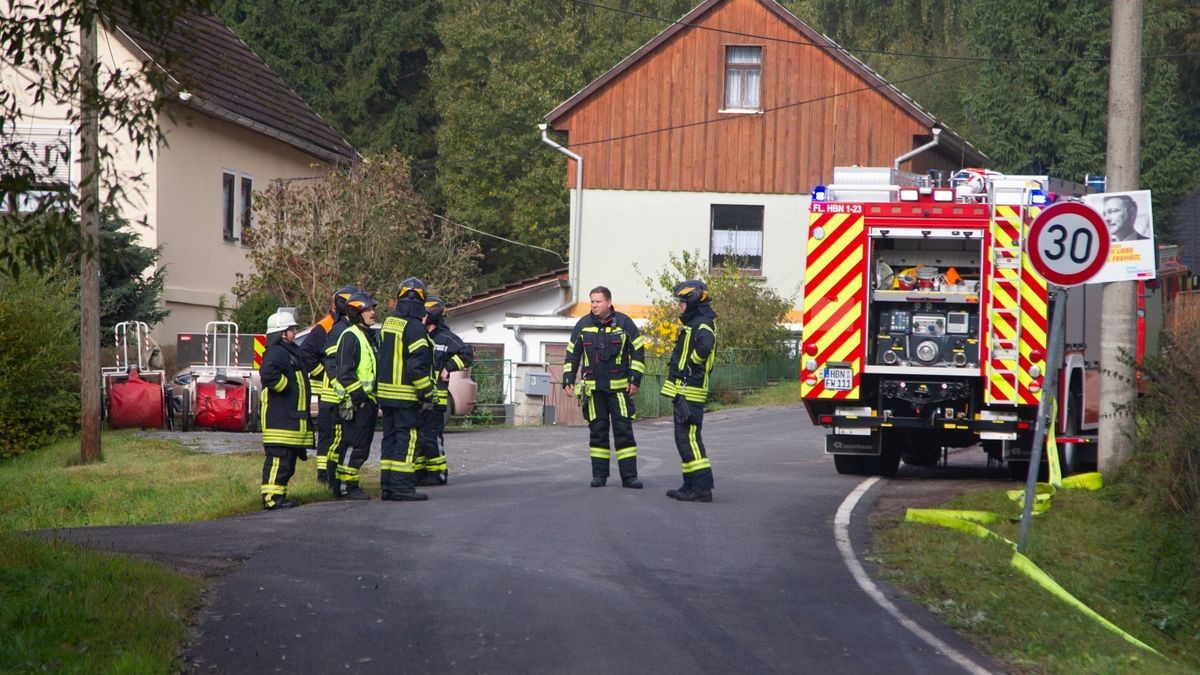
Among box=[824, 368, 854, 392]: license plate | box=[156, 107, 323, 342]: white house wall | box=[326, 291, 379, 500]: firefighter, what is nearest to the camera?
box=[326, 291, 379, 500]: firefighter

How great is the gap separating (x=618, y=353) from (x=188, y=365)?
1324cm

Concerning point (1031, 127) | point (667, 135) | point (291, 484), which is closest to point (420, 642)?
point (291, 484)

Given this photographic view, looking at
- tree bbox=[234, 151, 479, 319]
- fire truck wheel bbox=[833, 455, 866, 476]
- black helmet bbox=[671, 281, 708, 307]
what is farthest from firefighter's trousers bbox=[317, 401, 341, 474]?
tree bbox=[234, 151, 479, 319]

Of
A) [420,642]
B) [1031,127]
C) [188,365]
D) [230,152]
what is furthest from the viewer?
[1031,127]

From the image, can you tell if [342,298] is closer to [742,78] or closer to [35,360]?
[35,360]

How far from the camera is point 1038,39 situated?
145ft

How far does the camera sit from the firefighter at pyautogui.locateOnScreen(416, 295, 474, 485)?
1420cm

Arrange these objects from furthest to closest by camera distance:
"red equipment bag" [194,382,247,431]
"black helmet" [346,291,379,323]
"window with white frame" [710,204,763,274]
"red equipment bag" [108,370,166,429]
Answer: "window with white frame" [710,204,763,274]
"red equipment bag" [194,382,247,431]
"red equipment bag" [108,370,166,429]
"black helmet" [346,291,379,323]

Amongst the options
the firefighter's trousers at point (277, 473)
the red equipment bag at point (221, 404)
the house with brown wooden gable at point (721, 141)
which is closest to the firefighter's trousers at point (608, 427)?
the firefighter's trousers at point (277, 473)

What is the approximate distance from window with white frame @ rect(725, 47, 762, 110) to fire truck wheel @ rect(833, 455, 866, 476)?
20.6m

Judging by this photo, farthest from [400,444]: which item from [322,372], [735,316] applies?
[735,316]

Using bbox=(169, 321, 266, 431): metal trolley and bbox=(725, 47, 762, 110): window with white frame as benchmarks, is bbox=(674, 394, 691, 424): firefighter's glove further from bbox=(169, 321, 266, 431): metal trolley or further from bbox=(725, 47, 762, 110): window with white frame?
bbox=(725, 47, 762, 110): window with white frame

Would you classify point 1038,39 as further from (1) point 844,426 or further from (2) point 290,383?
(2) point 290,383

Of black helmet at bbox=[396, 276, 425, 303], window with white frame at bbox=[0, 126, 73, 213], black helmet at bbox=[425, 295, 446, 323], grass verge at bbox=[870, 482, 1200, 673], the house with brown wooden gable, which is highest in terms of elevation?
the house with brown wooden gable
